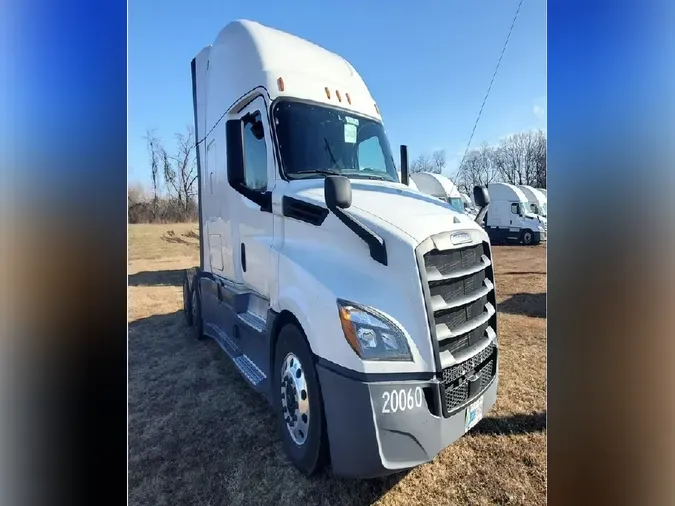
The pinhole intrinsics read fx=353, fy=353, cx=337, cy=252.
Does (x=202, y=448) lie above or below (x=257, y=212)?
below

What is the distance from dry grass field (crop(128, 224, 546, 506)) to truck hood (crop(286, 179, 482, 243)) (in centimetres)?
45

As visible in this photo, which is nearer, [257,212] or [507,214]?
[507,214]

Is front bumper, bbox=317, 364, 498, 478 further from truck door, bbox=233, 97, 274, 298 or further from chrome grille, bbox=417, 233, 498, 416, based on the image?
truck door, bbox=233, 97, 274, 298

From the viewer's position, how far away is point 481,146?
6.15 feet

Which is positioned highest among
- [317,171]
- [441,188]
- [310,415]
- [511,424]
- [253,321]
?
[317,171]

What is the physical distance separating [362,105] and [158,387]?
2.29m

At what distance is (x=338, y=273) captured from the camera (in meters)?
1.73

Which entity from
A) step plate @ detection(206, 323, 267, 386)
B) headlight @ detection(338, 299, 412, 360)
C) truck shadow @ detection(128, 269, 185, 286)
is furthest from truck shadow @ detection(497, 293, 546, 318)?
truck shadow @ detection(128, 269, 185, 286)

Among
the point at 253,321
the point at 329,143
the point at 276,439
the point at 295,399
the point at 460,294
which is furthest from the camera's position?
the point at 253,321

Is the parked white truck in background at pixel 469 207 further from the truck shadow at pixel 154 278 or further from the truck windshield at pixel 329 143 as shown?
the truck shadow at pixel 154 278

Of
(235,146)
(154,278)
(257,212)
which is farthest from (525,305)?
(154,278)

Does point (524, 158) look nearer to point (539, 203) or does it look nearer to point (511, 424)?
point (539, 203)

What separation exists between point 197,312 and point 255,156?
2085 millimetres
